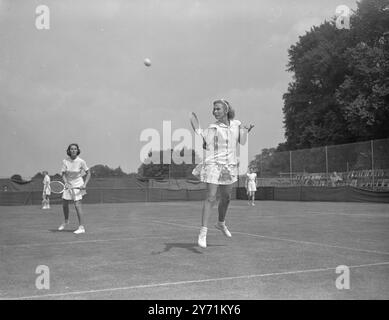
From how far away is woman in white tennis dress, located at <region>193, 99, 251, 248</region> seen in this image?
24.0 ft

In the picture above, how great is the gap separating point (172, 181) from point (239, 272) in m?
31.4

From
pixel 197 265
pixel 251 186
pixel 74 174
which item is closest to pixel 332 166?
pixel 251 186

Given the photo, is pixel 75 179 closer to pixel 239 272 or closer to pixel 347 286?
pixel 239 272

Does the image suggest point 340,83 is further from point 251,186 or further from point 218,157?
point 218,157

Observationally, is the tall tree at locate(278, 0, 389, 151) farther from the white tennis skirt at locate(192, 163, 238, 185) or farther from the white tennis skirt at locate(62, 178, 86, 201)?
the white tennis skirt at locate(192, 163, 238, 185)

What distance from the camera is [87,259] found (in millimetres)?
6480

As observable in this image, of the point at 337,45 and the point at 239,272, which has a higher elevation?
the point at 337,45

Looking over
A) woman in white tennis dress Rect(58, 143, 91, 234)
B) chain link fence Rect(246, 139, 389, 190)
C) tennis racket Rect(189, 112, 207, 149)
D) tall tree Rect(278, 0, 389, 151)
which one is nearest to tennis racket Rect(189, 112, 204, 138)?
tennis racket Rect(189, 112, 207, 149)

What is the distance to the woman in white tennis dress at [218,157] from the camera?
7.31 meters

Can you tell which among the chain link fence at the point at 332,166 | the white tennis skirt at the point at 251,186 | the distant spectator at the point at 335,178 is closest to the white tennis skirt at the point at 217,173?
the white tennis skirt at the point at 251,186

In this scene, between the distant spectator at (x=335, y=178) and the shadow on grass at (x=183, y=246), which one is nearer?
the shadow on grass at (x=183, y=246)

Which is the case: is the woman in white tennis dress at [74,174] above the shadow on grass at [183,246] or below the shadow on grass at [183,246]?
above

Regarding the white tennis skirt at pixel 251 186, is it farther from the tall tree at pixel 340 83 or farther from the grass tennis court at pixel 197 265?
the grass tennis court at pixel 197 265
